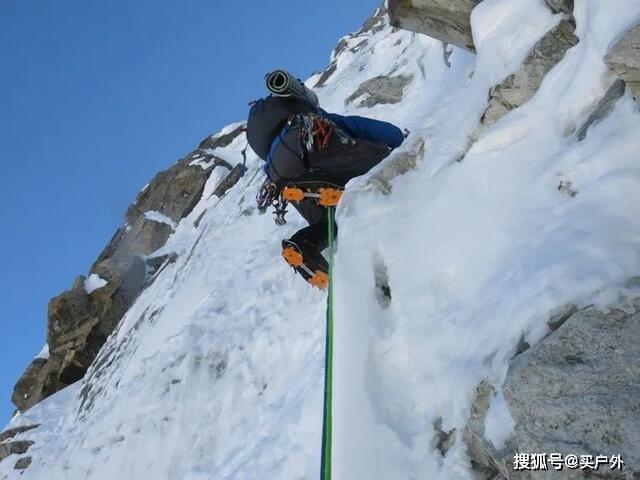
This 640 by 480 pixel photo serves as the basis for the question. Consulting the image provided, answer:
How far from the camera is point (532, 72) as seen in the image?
5379mm

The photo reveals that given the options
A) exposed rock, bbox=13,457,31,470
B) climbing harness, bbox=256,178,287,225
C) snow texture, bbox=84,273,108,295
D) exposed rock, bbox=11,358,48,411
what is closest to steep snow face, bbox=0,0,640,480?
climbing harness, bbox=256,178,287,225

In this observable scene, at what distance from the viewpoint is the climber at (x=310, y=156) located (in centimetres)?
660

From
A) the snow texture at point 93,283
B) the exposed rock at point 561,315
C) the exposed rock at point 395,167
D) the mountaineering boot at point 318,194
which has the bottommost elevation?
the exposed rock at point 561,315

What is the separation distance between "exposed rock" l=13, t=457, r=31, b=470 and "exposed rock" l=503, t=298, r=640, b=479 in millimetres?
12155

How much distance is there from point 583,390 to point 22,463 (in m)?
12.8

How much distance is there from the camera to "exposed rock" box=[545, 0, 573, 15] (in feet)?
18.1

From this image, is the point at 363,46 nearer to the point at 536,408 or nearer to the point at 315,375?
the point at 315,375

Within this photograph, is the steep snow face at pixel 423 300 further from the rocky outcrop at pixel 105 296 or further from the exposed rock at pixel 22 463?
the rocky outcrop at pixel 105 296

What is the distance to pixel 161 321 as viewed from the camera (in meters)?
12.7

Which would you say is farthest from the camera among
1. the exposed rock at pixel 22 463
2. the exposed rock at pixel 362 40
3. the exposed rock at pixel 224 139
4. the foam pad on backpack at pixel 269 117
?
the exposed rock at pixel 224 139

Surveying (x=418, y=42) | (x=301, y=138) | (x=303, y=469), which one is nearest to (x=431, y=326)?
(x=303, y=469)

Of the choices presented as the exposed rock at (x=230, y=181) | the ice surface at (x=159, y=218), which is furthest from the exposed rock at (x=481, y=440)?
the ice surface at (x=159, y=218)

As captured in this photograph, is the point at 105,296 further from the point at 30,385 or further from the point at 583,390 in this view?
the point at 583,390

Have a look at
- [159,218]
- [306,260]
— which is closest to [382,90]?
[159,218]
